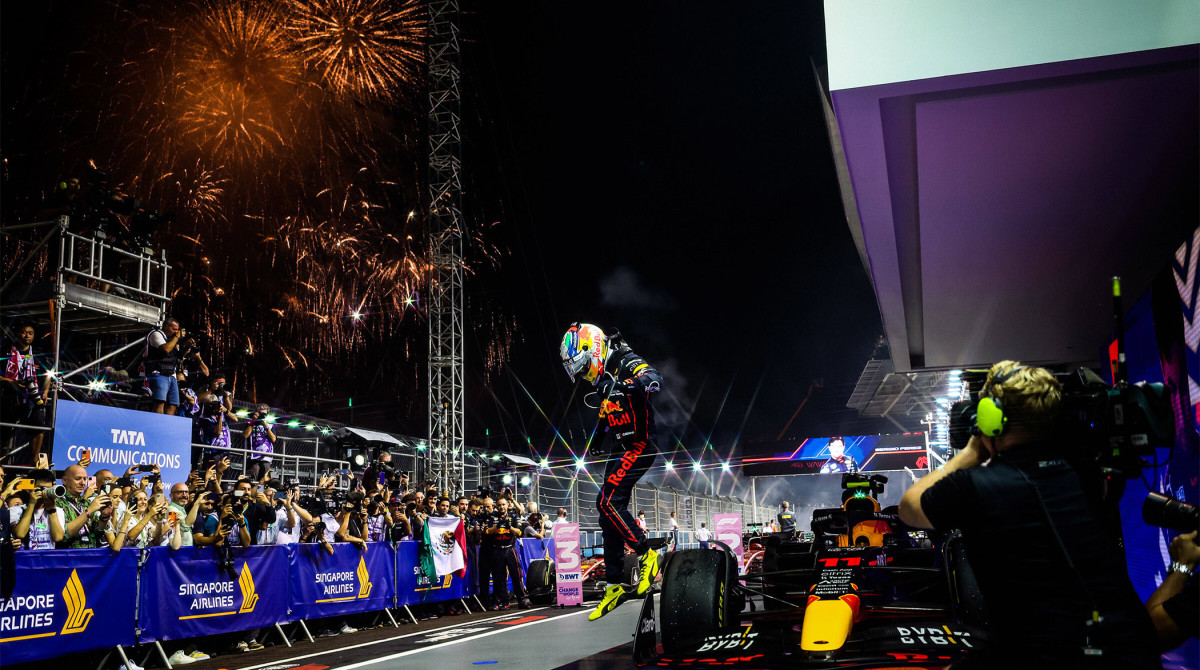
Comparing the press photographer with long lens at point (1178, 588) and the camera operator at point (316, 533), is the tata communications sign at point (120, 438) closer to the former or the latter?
the camera operator at point (316, 533)

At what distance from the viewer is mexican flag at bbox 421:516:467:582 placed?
1423cm

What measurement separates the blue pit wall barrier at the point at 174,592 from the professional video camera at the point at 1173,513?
8.19 m

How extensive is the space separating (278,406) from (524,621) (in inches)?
860

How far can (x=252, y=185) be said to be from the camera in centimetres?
2144

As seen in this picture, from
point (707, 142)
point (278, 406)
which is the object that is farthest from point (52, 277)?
point (707, 142)

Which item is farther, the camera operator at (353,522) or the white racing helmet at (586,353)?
the camera operator at (353,522)

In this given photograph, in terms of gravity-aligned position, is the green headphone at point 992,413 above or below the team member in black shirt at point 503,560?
above

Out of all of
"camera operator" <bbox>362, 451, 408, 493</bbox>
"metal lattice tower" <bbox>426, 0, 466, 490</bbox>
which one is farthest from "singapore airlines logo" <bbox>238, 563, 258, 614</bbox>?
"metal lattice tower" <bbox>426, 0, 466, 490</bbox>

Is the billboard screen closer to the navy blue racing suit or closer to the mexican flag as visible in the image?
the mexican flag

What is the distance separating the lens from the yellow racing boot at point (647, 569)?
642cm

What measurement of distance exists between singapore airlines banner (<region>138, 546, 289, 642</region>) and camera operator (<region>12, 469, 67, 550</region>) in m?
0.95

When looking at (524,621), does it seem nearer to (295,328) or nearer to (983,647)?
(983,647)

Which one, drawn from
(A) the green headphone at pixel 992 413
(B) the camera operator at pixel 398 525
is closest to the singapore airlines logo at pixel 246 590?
(B) the camera operator at pixel 398 525

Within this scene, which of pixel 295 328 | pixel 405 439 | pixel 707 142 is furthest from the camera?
pixel 707 142
